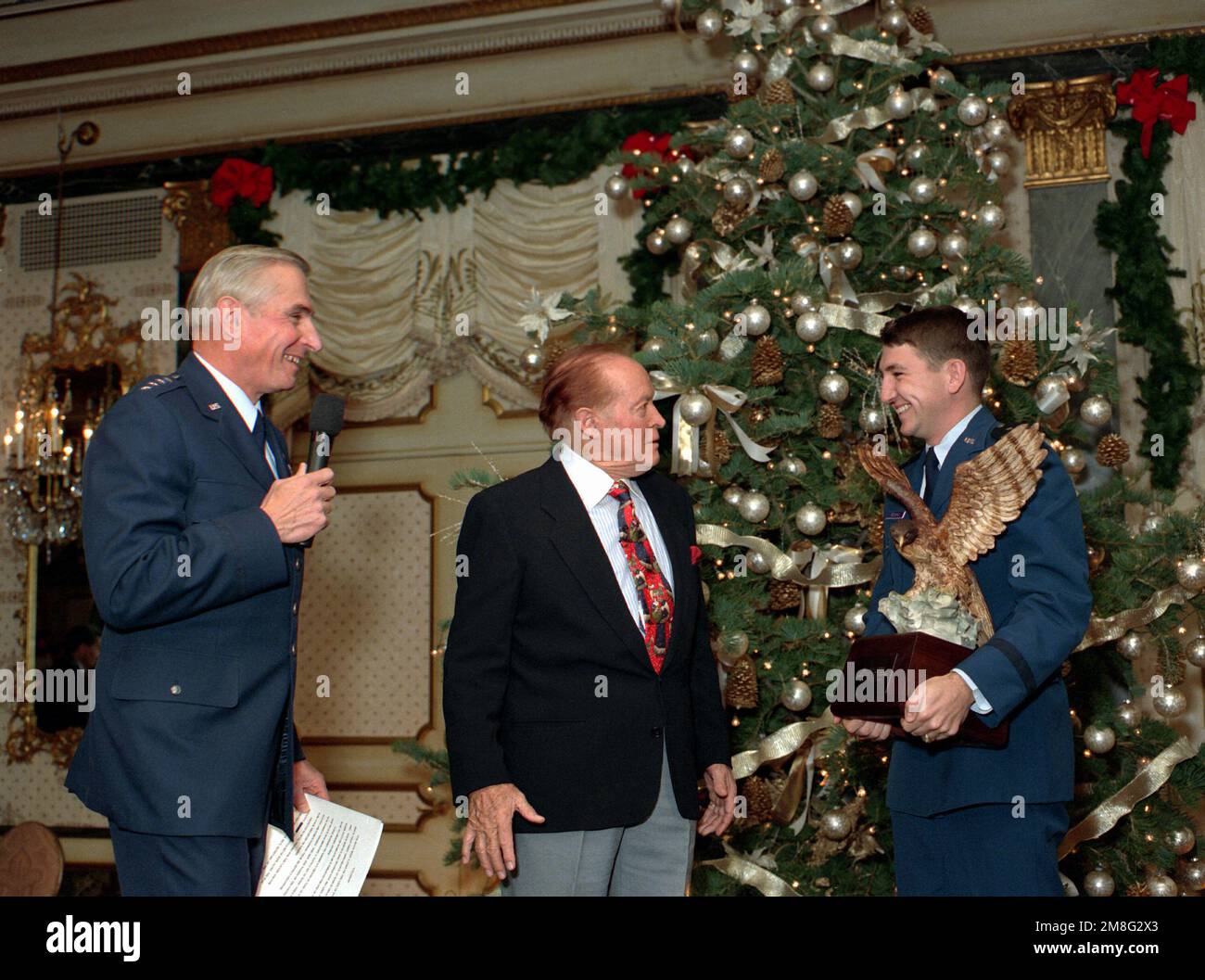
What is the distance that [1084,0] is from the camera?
607 centimetres

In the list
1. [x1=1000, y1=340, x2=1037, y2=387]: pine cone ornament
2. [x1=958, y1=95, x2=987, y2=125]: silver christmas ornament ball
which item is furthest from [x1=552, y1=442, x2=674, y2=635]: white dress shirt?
[x1=958, y1=95, x2=987, y2=125]: silver christmas ornament ball

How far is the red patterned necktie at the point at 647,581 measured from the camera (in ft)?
9.87

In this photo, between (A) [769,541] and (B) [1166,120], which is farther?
(B) [1166,120]

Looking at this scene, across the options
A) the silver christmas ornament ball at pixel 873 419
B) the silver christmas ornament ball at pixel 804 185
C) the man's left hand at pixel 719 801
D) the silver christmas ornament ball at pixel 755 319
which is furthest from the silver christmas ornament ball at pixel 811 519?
the man's left hand at pixel 719 801

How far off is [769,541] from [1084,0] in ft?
11.5

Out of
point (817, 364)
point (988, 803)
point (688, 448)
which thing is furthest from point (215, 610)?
point (817, 364)

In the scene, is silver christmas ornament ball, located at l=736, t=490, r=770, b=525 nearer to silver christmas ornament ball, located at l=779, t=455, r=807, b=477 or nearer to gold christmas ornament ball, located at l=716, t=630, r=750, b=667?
silver christmas ornament ball, located at l=779, t=455, r=807, b=477

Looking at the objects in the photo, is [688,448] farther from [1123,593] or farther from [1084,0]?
[1084,0]

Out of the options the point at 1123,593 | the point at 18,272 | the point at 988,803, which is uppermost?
the point at 18,272

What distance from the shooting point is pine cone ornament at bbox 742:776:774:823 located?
4.40m

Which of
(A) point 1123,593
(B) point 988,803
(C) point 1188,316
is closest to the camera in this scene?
(B) point 988,803

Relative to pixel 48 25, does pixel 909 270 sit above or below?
below

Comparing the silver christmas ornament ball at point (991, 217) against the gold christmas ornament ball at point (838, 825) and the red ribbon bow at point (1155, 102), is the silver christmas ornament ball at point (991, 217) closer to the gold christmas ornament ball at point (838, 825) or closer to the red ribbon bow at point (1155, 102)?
the red ribbon bow at point (1155, 102)

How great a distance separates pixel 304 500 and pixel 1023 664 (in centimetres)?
151
